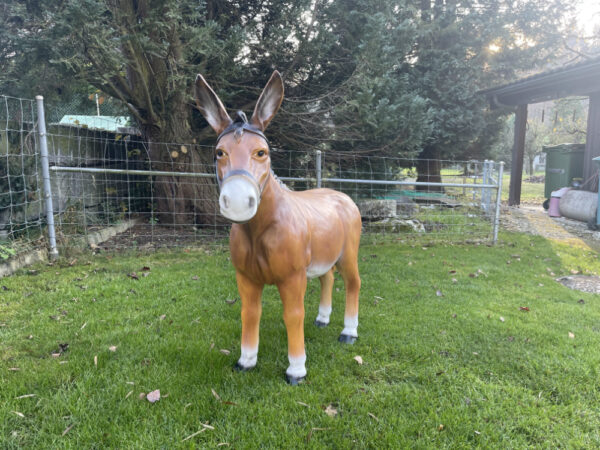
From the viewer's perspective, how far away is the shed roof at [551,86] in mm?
9070

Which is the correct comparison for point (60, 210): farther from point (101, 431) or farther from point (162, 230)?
point (101, 431)

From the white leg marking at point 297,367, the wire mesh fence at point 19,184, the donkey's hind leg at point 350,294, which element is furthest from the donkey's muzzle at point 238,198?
the wire mesh fence at point 19,184

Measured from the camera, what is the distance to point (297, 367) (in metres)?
2.56

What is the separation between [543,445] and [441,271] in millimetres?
3340

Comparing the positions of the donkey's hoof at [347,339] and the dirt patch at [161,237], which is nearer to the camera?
the donkey's hoof at [347,339]

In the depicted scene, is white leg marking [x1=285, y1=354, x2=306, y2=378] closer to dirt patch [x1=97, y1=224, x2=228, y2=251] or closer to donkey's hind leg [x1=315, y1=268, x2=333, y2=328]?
donkey's hind leg [x1=315, y1=268, x2=333, y2=328]

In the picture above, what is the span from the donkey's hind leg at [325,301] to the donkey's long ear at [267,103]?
63.0 inches

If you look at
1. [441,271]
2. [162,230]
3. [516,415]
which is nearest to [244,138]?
[516,415]

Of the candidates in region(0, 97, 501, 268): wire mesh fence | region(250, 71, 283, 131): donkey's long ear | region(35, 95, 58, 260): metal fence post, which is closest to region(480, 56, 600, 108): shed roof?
region(0, 97, 501, 268): wire mesh fence

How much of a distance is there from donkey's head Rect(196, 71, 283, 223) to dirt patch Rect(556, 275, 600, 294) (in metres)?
4.72

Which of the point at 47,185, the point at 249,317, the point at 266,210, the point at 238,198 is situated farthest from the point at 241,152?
the point at 47,185

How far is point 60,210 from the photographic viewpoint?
5824 millimetres

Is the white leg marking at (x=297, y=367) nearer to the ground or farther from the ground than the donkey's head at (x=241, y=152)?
nearer to the ground

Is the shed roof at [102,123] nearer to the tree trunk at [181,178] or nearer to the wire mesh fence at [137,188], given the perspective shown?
the wire mesh fence at [137,188]
